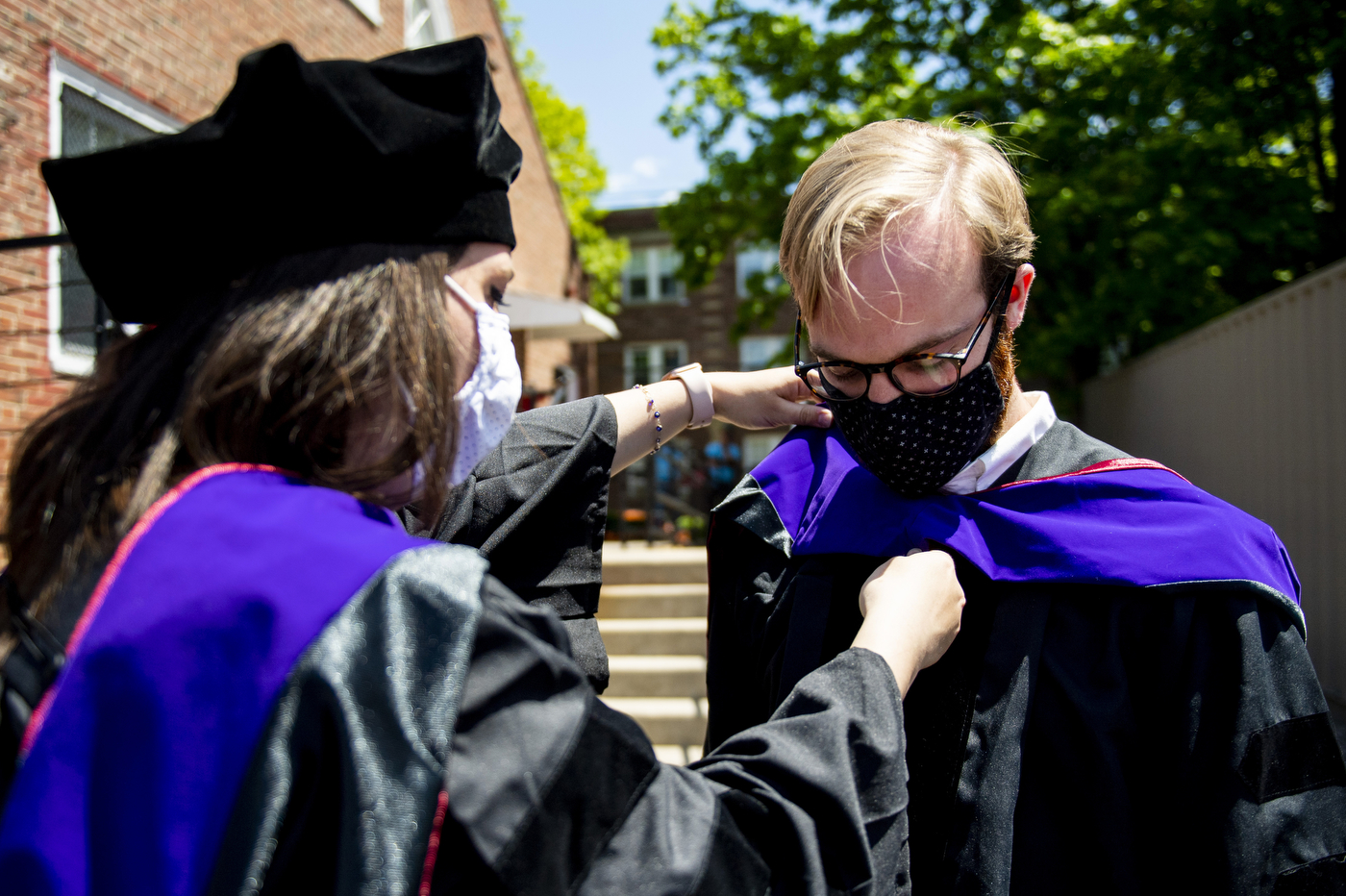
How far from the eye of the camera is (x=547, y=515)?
1.60 metres

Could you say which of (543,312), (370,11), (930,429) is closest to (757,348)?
(543,312)

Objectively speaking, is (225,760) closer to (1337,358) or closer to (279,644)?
(279,644)

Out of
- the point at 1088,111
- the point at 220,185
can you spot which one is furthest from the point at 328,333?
the point at 1088,111

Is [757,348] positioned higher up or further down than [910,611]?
higher up

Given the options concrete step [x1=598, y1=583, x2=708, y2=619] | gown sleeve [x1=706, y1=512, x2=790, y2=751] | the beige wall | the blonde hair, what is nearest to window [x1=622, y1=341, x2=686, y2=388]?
the beige wall

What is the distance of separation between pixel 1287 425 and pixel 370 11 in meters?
9.19

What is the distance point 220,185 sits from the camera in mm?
924

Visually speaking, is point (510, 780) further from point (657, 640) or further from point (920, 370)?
point (657, 640)

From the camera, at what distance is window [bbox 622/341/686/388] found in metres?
23.4

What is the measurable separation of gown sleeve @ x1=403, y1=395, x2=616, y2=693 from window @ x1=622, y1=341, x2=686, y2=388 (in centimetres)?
2160

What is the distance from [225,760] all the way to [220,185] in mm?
588

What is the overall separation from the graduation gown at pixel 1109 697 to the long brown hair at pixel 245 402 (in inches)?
36.6

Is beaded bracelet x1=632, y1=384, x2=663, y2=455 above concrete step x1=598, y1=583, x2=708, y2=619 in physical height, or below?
above

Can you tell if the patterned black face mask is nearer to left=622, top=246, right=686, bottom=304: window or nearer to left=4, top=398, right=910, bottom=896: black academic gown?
left=4, top=398, right=910, bottom=896: black academic gown
